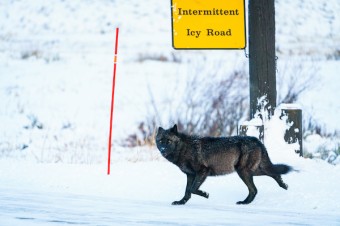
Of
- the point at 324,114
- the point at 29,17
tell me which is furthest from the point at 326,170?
the point at 29,17

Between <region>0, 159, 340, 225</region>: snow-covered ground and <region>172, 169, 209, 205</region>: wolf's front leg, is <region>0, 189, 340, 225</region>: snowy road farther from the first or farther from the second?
<region>172, 169, 209, 205</region>: wolf's front leg

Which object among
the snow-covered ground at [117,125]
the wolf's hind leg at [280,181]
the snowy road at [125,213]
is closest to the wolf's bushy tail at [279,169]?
the wolf's hind leg at [280,181]

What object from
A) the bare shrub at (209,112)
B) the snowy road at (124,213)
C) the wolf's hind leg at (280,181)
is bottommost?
the snowy road at (124,213)

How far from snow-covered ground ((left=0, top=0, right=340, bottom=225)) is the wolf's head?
55 centimetres

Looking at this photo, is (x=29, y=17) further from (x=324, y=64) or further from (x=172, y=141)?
(x=172, y=141)

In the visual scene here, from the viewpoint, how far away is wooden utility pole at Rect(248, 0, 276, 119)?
9.55m

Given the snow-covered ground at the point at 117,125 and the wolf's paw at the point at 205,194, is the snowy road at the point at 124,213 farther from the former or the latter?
the wolf's paw at the point at 205,194

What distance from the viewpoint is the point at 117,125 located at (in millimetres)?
17859

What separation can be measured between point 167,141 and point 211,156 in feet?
1.67

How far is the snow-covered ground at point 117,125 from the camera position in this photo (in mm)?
6996

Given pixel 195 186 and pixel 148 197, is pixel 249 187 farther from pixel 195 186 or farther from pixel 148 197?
pixel 148 197

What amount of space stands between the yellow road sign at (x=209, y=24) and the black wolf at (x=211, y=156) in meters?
1.98

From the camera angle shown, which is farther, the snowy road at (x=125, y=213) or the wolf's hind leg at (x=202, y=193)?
Answer: the wolf's hind leg at (x=202, y=193)

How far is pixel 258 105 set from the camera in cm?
959
